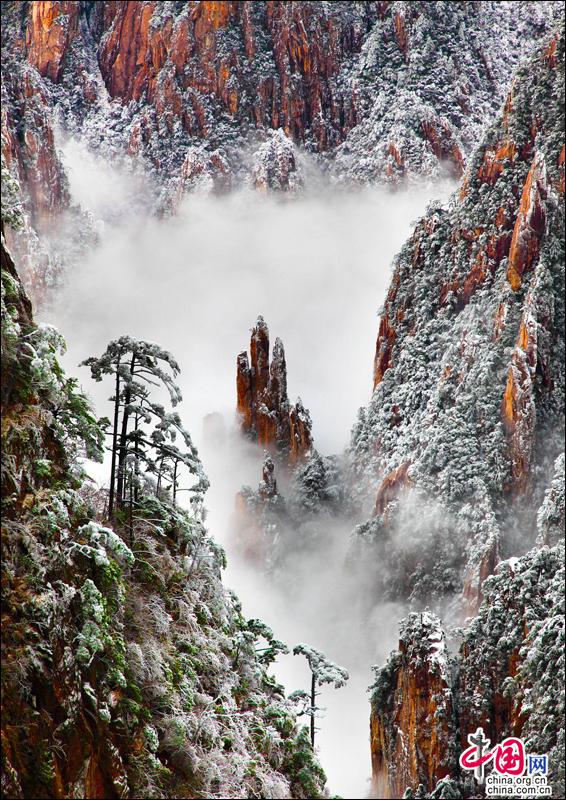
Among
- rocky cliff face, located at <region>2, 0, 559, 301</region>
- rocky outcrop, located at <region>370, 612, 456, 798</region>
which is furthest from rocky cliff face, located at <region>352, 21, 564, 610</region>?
rocky cliff face, located at <region>2, 0, 559, 301</region>

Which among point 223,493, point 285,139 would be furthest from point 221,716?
point 285,139

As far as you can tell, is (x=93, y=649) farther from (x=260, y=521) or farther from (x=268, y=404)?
(x=268, y=404)

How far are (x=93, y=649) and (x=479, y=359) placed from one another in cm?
5074

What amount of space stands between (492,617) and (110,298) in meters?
80.7

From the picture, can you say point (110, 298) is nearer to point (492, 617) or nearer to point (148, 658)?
point (492, 617)

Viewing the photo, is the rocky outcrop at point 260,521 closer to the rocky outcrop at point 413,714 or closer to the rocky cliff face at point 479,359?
the rocky cliff face at point 479,359

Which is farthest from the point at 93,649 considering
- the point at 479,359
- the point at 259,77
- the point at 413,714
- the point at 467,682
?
the point at 259,77

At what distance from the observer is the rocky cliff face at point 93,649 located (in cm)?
1442

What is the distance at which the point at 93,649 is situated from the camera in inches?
595

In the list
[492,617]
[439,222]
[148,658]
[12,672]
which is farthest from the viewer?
[439,222]

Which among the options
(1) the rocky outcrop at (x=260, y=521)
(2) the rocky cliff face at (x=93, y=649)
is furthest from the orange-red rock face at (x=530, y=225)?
(2) the rocky cliff face at (x=93, y=649)

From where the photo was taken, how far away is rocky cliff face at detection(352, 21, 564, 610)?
2363 inches

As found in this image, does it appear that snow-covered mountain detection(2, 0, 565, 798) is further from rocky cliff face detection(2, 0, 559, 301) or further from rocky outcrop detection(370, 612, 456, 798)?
rocky cliff face detection(2, 0, 559, 301)

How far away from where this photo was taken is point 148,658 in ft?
57.7
